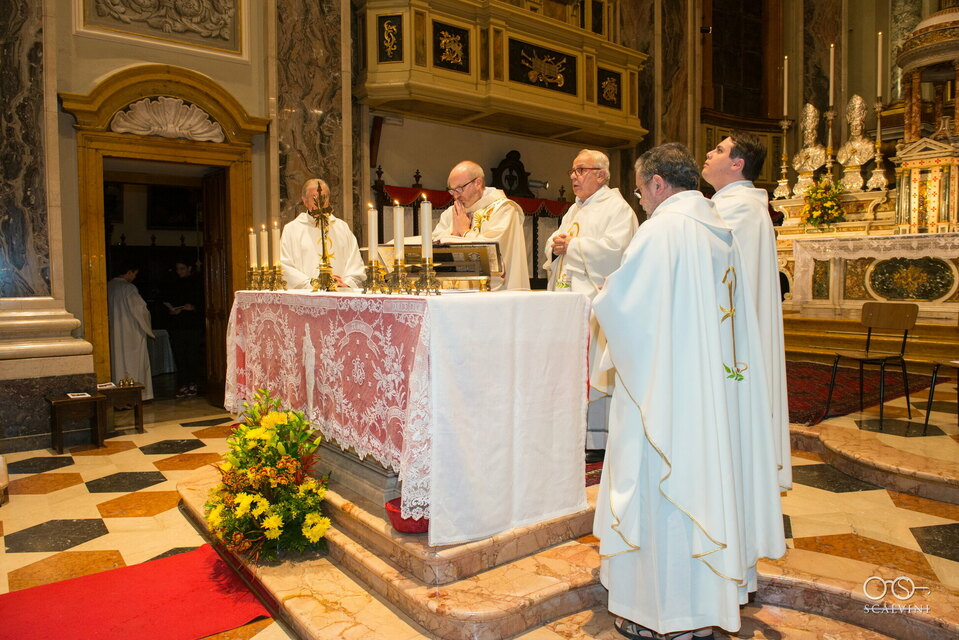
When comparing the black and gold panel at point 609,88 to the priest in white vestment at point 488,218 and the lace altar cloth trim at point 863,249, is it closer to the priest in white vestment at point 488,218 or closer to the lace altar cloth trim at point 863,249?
the lace altar cloth trim at point 863,249

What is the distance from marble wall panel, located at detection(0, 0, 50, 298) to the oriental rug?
21.0 ft

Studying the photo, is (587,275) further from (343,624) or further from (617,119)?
(617,119)

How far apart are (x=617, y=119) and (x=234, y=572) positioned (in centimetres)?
842

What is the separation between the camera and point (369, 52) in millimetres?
7777

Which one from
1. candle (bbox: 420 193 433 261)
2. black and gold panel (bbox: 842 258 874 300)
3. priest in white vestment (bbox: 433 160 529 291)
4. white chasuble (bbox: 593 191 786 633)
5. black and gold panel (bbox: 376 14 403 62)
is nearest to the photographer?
white chasuble (bbox: 593 191 786 633)

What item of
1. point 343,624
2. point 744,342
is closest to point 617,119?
point 744,342

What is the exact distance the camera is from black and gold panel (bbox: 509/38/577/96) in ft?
28.4

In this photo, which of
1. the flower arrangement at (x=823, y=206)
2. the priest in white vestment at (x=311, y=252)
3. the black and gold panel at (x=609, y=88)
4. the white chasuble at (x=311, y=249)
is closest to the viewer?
the priest in white vestment at (x=311, y=252)

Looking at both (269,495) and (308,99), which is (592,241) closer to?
(269,495)

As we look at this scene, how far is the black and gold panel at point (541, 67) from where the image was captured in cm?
866

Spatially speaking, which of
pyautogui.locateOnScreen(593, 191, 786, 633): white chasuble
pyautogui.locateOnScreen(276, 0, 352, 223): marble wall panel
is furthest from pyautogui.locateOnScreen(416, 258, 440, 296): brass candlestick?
pyautogui.locateOnScreen(276, 0, 352, 223): marble wall panel

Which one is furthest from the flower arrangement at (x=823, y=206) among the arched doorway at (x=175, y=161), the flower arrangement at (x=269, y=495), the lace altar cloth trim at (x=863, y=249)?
the flower arrangement at (x=269, y=495)

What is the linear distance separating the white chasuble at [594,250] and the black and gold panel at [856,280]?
5760 mm

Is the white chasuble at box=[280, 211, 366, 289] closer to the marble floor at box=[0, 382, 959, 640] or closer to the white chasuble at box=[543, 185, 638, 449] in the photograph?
the marble floor at box=[0, 382, 959, 640]
